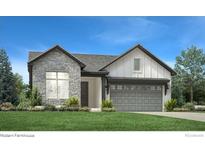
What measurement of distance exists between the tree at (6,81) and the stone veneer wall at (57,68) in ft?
12.1

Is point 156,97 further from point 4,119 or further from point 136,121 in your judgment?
point 4,119

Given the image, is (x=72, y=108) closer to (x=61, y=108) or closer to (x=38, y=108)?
(x=61, y=108)

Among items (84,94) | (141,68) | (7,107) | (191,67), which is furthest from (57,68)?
(191,67)

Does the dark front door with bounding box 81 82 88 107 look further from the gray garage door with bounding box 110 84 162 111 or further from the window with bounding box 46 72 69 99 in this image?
the gray garage door with bounding box 110 84 162 111

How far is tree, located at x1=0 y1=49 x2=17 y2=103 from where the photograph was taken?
35.4ft

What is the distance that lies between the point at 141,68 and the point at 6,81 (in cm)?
731

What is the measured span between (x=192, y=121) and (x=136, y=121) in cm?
182

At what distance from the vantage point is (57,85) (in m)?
16.2

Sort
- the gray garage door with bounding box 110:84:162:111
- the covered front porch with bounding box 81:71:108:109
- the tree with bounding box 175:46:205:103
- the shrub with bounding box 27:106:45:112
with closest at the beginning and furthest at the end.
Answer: the tree with bounding box 175:46:205:103 < the shrub with bounding box 27:106:45:112 < the gray garage door with bounding box 110:84:162:111 < the covered front porch with bounding box 81:71:108:109

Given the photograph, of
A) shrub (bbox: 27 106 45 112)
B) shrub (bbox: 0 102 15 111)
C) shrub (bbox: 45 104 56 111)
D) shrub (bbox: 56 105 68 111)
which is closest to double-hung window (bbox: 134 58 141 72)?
shrub (bbox: 56 105 68 111)

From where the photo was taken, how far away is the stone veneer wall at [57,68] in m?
16.3

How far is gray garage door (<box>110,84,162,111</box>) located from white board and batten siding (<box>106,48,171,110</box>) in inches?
28.0
